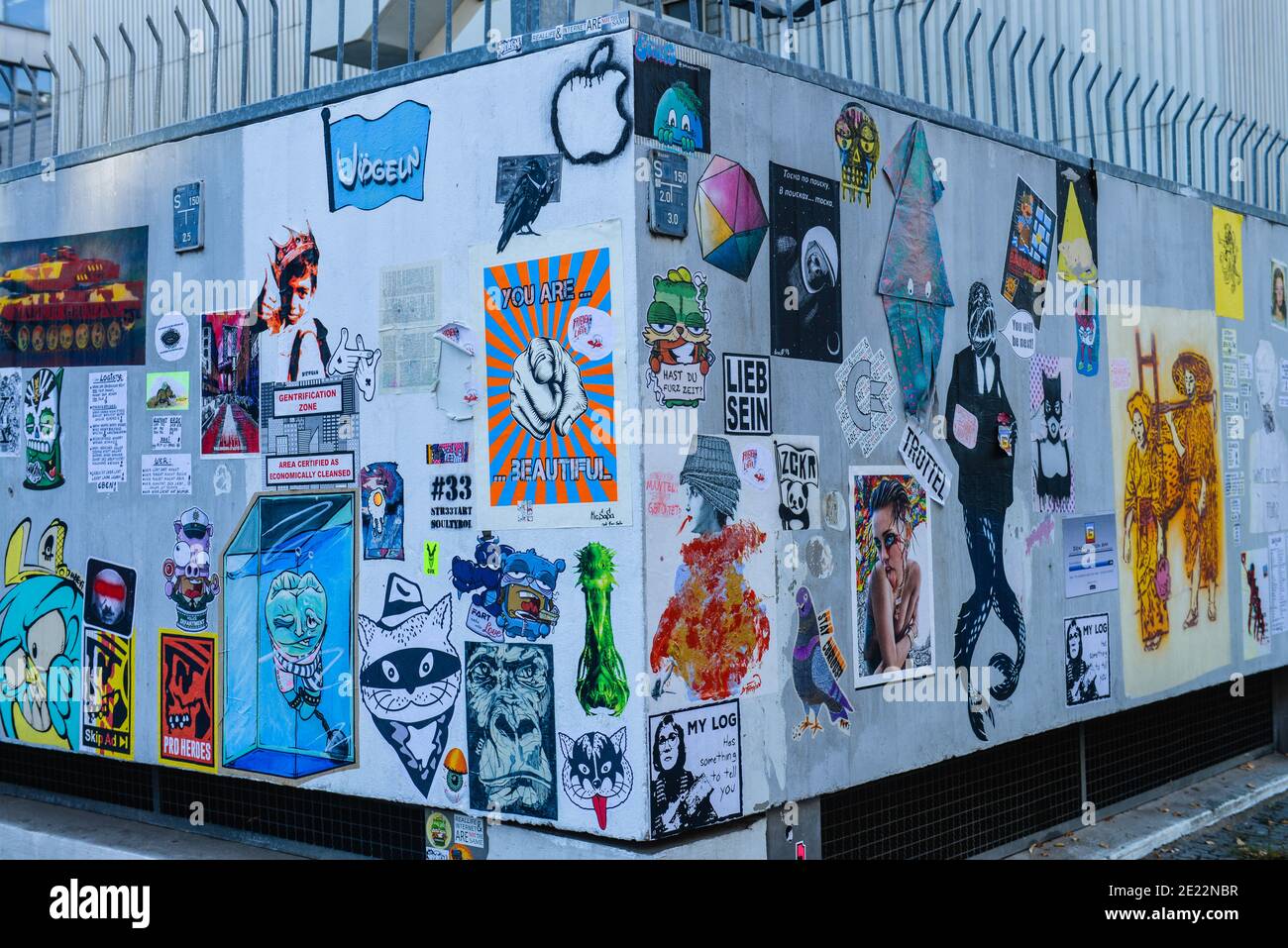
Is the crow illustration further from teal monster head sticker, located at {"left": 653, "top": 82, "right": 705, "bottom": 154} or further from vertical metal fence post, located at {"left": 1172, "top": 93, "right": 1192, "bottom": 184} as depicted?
vertical metal fence post, located at {"left": 1172, "top": 93, "right": 1192, "bottom": 184}

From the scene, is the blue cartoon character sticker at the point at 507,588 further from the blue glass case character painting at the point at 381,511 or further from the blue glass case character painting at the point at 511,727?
the blue glass case character painting at the point at 381,511

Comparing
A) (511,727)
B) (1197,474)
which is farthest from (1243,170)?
(511,727)

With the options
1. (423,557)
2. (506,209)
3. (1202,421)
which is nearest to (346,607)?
(423,557)

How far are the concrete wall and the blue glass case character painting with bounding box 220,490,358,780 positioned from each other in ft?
0.16

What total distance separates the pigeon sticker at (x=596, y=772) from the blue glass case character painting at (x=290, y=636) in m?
1.22

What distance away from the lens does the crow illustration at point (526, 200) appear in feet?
17.7

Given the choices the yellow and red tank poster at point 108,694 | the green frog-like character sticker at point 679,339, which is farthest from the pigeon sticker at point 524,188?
the yellow and red tank poster at point 108,694

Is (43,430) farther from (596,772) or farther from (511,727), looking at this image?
(596,772)

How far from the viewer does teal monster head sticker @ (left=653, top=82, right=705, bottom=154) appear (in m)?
5.20

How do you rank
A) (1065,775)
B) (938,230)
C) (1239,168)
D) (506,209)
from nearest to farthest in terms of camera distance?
1. (506,209)
2. (938,230)
3. (1065,775)
4. (1239,168)

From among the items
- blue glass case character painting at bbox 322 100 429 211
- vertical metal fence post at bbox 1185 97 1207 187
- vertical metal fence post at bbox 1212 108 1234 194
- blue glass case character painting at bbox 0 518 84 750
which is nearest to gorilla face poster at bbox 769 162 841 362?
blue glass case character painting at bbox 322 100 429 211

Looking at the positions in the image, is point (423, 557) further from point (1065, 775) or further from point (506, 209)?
point (1065, 775)

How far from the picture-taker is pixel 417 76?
584cm

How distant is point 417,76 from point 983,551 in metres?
3.48
